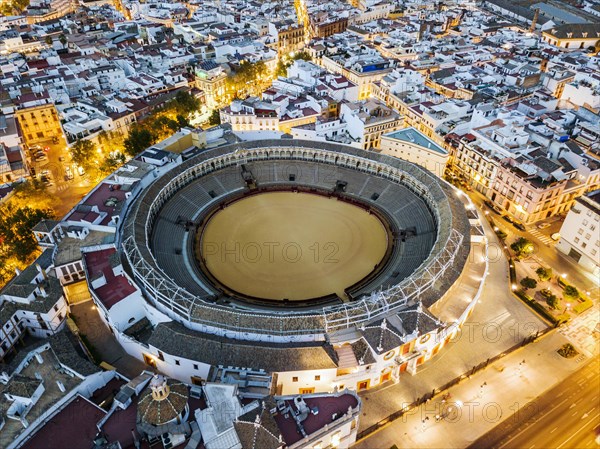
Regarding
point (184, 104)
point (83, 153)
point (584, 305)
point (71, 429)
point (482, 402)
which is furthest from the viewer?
point (184, 104)

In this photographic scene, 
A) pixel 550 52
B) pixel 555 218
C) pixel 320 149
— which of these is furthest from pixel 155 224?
pixel 550 52

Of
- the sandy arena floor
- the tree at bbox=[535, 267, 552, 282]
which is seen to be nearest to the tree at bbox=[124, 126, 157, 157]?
the sandy arena floor

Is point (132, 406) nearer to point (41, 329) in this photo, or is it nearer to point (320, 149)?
point (41, 329)

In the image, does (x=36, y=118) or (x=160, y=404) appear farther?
(x=36, y=118)

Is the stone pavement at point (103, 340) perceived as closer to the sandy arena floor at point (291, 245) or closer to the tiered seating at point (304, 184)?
the tiered seating at point (304, 184)

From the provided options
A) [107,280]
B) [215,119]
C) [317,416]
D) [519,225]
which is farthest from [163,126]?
[317,416]

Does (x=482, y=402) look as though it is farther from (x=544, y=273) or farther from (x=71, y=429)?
(x=71, y=429)

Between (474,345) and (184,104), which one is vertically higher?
(184,104)
